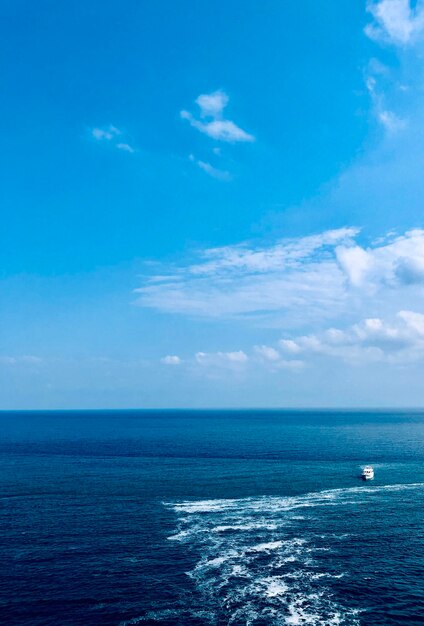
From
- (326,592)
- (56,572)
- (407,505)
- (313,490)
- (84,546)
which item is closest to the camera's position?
(326,592)

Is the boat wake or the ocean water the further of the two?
the ocean water

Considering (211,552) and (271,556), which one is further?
(211,552)

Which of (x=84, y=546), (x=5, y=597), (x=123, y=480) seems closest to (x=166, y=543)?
(x=84, y=546)

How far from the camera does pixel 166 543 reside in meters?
98.5

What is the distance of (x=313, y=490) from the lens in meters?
146

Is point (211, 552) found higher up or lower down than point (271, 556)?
lower down

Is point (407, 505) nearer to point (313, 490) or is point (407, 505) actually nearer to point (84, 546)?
point (313, 490)

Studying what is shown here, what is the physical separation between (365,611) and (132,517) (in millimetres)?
64678

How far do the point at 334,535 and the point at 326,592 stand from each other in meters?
28.5

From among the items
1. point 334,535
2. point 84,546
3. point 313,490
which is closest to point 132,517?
point 84,546

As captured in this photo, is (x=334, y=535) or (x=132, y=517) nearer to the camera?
(x=334, y=535)

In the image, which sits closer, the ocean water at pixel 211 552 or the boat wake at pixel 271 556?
the boat wake at pixel 271 556

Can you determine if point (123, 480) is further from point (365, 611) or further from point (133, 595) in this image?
point (365, 611)

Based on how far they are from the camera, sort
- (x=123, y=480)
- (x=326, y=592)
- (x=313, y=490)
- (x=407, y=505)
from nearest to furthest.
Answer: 1. (x=326, y=592)
2. (x=407, y=505)
3. (x=313, y=490)
4. (x=123, y=480)
